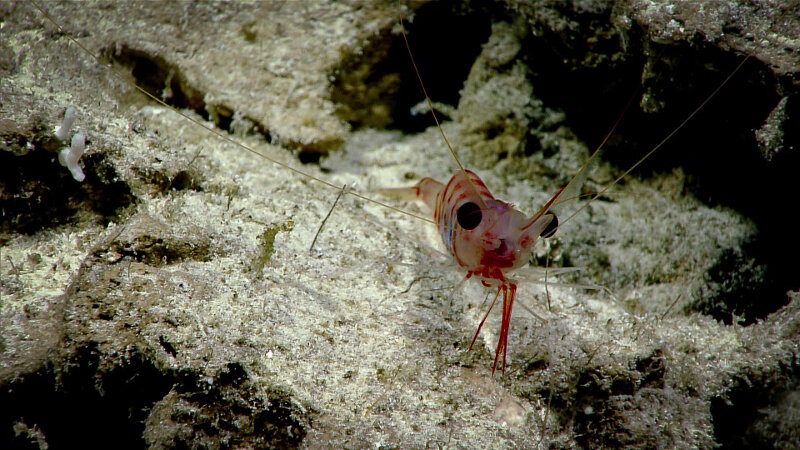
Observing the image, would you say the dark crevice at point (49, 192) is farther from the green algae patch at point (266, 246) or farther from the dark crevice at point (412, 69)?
the dark crevice at point (412, 69)

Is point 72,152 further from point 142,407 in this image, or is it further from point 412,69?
point 412,69

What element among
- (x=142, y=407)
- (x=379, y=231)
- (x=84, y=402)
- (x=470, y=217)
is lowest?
(x=84, y=402)

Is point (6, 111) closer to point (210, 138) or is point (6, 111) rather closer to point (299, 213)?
point (210, 138)

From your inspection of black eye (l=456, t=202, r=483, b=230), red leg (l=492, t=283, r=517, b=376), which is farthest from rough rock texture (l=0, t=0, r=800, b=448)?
black eye (l=456, t=202, r=483, b=230)

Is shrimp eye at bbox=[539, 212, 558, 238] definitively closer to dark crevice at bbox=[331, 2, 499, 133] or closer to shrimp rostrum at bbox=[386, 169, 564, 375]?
shrimp rostrum at bbox=[386, 169, 564, 375]

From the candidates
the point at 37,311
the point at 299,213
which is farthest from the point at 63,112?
the point at 299,213

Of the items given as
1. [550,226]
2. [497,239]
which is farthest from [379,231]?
[550,226]
